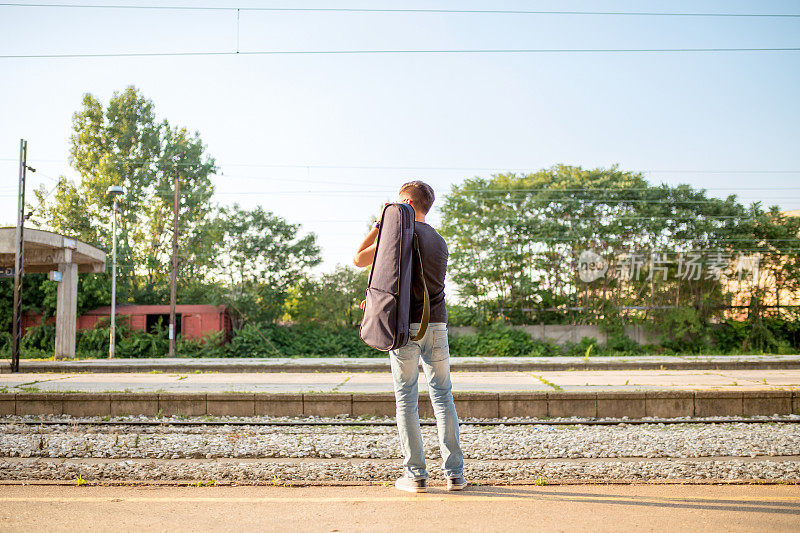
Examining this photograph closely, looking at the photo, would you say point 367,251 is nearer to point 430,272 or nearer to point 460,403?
point 430,272

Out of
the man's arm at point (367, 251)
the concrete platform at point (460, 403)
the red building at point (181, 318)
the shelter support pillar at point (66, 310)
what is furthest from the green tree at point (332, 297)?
the man's arm at point (367, 251)

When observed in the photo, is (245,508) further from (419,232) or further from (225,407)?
(225,407)

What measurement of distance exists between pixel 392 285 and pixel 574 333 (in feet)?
90.0

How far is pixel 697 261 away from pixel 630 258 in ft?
10.0

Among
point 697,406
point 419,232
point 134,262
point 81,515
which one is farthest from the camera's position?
point 134,262

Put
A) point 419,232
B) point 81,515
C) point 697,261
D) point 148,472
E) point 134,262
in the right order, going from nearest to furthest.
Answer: point 81,515, point 419,232, point 148,472, point 697,261, point 134,262

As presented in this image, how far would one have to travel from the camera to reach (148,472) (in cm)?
514

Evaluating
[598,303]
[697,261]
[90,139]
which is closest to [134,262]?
[90,139]

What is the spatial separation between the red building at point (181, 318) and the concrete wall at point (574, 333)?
1048cm

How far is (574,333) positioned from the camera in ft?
99.1

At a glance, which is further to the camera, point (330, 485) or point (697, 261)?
point (697, 261)

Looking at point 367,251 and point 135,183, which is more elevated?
point 135,183

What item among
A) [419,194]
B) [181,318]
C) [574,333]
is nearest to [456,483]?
[419,194]

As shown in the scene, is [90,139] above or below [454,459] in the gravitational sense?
above
